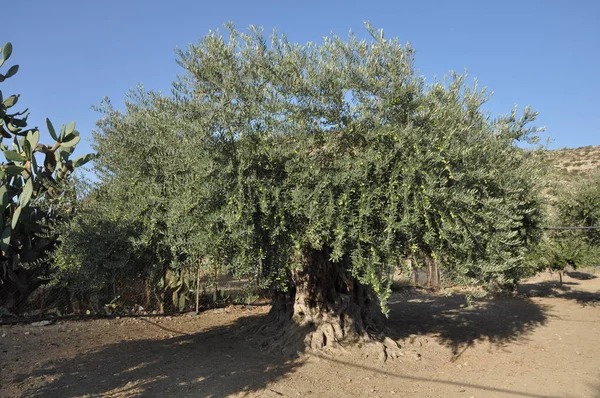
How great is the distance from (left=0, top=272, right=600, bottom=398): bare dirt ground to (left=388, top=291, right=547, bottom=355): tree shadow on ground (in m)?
0.05

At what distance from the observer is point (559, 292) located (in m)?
17.2

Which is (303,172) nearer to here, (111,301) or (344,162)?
(344,162)

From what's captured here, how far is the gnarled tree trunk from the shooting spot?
25.5 ft

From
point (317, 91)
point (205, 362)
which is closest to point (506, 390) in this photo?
point (205, 362)

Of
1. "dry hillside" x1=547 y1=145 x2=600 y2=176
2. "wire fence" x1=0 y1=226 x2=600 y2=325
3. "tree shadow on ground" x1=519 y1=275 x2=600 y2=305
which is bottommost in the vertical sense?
"tree shadow on ground" x1=519 y1=275 x2=600 y2=305

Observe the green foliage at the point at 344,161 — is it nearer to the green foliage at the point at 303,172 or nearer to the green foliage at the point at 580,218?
the green foliage at the point at 303,172

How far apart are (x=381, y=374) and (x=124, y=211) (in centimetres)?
465

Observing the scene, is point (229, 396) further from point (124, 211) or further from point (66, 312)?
point (66, 312)

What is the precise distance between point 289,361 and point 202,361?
4.76 ft

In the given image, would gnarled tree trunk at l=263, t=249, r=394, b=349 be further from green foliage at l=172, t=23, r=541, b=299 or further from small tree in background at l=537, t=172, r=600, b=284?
small tree in background at l=537, t=172, r=600, b=284

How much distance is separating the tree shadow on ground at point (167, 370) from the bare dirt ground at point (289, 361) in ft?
0.05

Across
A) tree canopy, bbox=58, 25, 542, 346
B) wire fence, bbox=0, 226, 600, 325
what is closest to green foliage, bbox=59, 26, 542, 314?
tree canopy, bbox=58, 25, 542, 346

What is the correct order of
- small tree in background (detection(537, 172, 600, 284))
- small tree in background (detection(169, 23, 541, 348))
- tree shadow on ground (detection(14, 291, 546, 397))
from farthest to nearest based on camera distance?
small tree in background (detection(537, 172, 600, 284)) < tree shadow on ground (detection(14, 291, 546, 397)) < small tree in background (detection(169, 23, 541, 348))

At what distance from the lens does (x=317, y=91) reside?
6.26 m
